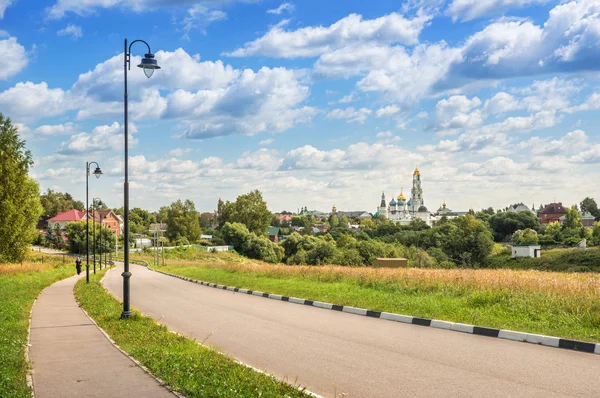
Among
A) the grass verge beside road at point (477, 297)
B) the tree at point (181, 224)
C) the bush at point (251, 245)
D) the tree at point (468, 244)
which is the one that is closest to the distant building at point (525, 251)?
the tree at point (468, 244)

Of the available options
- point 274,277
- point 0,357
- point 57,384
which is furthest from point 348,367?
point 274,277

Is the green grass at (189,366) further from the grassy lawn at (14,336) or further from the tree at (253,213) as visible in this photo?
the tree at (253,213)

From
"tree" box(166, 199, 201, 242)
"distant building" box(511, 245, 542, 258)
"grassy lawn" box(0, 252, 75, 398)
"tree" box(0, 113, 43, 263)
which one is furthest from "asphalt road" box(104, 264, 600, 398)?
"tree" box(166, 199, 201, 242)

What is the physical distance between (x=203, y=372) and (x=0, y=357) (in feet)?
11.5

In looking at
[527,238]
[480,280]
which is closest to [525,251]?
[527,238]

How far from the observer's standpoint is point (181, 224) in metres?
121

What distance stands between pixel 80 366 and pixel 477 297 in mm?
10084

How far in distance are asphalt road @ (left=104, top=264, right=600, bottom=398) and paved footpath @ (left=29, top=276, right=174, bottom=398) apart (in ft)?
6.06

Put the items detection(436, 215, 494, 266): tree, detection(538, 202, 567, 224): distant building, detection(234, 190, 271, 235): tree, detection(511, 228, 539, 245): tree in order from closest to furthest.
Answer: detection(436, 215, 494, 266): tree, detection(511, 228, 539, 245): tree, detection(234, 190, 271, 235): tree, detection(538, 202, 567, 224): distant building

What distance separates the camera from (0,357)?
894cm

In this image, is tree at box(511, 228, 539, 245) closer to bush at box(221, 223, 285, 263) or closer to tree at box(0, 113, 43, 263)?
bush at box(221, 223, 285, 263)

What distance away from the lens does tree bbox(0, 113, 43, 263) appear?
45062 mm

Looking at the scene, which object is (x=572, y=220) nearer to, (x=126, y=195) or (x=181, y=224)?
(x=181, y=224)

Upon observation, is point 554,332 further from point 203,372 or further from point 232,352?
point 203,372
